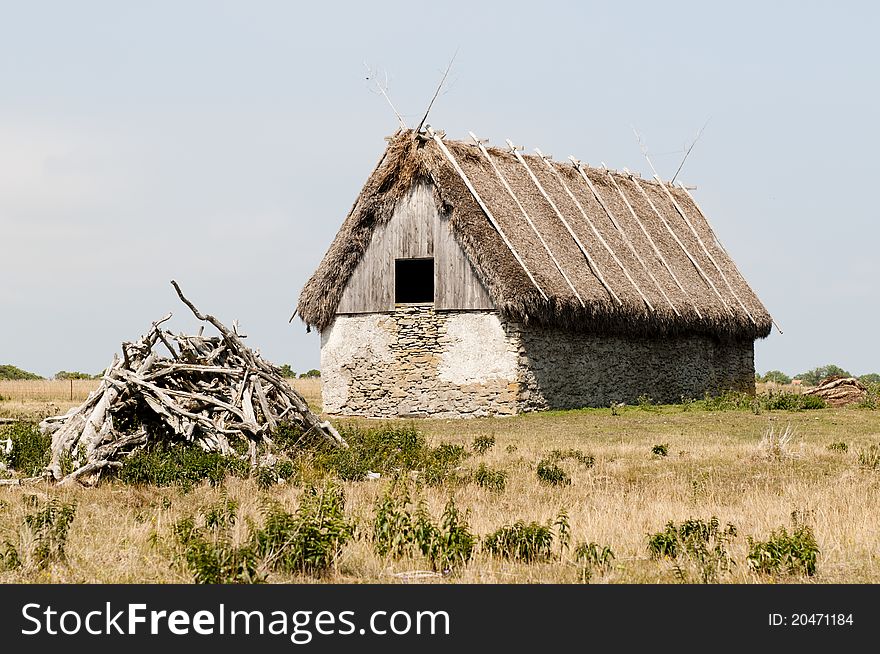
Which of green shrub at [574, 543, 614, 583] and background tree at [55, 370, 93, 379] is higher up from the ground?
background tree at [55, 370, 93, 379]

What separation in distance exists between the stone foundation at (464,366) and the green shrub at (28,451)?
1269cm

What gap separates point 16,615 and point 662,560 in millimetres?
5226

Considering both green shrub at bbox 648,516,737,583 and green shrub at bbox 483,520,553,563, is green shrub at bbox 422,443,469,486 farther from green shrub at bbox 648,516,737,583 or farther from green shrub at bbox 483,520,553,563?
green shrub at bbox 483,520,553,563

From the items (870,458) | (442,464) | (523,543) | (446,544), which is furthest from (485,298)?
(446,544)

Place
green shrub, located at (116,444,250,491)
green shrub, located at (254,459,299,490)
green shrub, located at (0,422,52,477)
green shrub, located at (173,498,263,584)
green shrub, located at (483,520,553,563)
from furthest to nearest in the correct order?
green shrub, located at (0,422,52,477)
green shrub, located at (254,459,299,490)
green shrub, located at (116,444,250,491)
green shrub, located at (483,520,553,563)
green shrub, located at (173,498,263,584)

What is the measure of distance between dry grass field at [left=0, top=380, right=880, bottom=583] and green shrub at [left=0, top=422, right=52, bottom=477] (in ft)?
3.74

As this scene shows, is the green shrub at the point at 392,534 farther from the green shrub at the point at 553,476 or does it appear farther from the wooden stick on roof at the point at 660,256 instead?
the wooden stick on roof at the point at 660,256

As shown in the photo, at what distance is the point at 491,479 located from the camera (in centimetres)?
1520

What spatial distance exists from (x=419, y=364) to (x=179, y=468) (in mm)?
15472

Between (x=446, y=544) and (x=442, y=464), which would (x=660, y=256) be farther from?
(x=446, y=544)

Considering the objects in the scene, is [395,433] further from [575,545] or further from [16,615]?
[16,615]

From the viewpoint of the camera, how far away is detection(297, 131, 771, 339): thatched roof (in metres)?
29.0

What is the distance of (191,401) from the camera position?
17125mm

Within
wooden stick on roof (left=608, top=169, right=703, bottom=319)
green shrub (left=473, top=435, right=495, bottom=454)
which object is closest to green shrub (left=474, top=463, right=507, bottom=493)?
green shrub (left=473, top=435, right=495, bottom=454)
